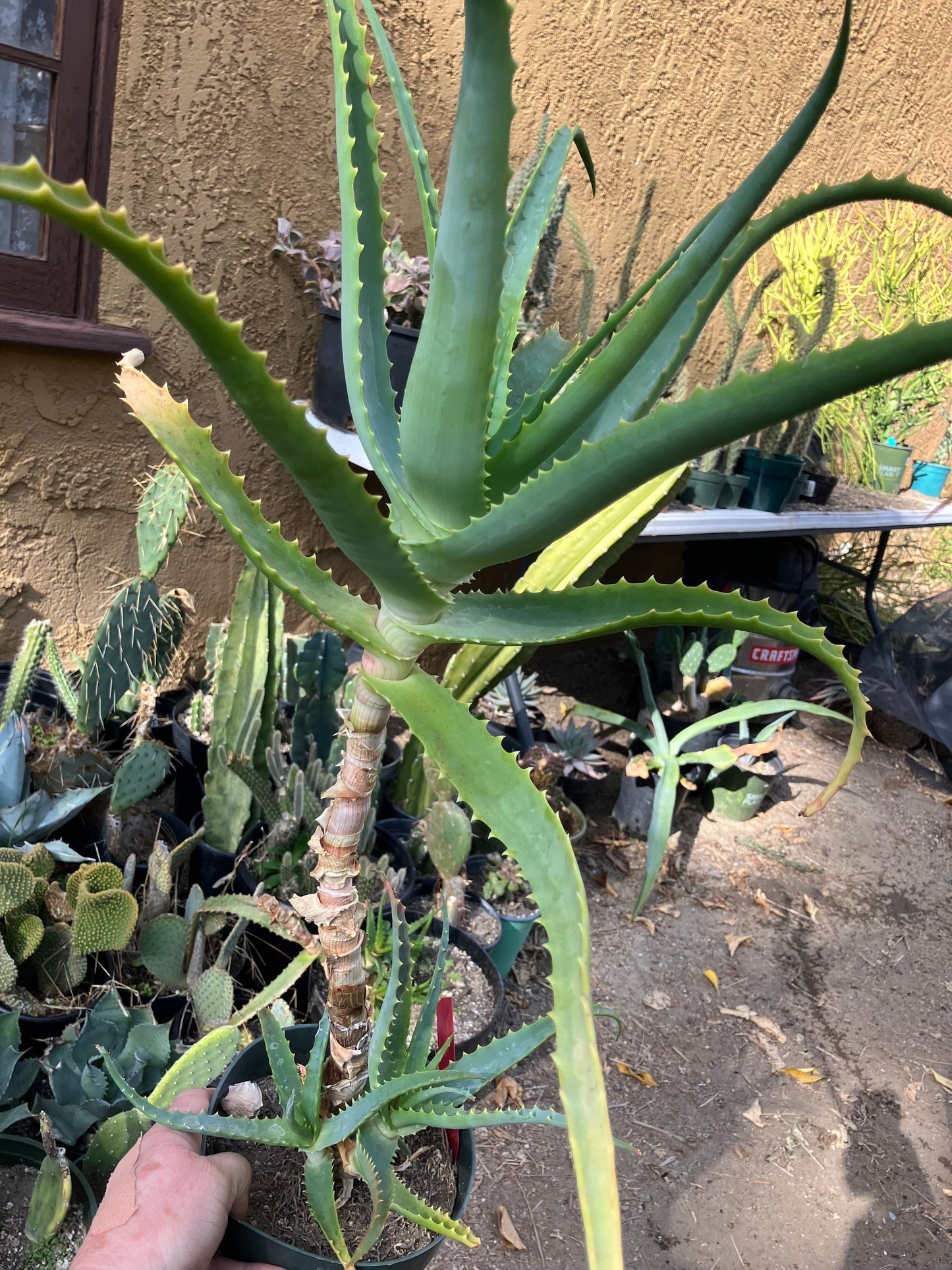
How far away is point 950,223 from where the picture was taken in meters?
4.95

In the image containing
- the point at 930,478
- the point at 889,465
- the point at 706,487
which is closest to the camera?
the point at 706,487

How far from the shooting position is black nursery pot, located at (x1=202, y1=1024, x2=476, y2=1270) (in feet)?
2.86

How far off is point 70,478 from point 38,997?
1278 millimetres

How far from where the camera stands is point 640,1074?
6.53 ft

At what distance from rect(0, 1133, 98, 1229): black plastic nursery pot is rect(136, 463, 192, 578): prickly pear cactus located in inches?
38.3

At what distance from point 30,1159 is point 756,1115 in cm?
158

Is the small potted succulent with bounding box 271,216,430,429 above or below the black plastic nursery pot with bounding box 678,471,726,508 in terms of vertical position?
above

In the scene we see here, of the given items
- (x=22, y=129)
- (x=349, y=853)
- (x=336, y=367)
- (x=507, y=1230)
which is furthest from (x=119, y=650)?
(x=507, y=1230)

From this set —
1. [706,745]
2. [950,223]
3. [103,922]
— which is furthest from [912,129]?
[103,922]

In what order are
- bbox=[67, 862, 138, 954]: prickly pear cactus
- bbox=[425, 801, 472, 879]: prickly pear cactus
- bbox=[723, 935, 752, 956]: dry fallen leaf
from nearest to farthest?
bbox=[67, 862, 138, 954]: prickly pear cactus, bbox=[425, 801, 472, 879]: prickly pear cactus, bbox=[723, 935, 752, 956]: dry fallen leaf

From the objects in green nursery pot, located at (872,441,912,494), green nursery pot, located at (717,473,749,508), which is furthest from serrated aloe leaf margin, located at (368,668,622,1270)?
green nursery pot, located at (872,441,912,494)

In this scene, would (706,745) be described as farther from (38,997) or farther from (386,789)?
(38,997)

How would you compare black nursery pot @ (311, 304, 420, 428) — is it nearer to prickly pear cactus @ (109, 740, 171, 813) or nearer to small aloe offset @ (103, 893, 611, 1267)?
prickly pear cactus @ (109, 740, 171, 813)

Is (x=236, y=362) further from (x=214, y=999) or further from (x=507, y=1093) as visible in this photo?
(x=507, y=1093)
